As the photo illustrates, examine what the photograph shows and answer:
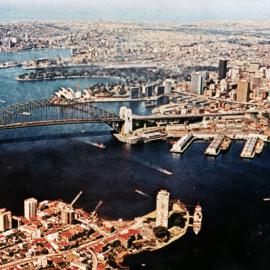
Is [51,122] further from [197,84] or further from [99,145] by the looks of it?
[197,84]

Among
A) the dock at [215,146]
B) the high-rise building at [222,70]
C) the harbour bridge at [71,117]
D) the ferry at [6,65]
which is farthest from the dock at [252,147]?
the ferry at [6,65]

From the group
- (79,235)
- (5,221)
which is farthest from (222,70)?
(5,221)

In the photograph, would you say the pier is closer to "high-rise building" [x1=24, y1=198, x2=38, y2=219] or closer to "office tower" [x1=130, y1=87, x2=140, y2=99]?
"high-rise building" [x1=24, y1=198, x2=38, y2=219]

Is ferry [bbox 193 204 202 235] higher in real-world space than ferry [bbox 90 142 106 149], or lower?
Answer: higher

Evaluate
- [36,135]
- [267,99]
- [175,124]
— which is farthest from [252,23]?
[36,135]

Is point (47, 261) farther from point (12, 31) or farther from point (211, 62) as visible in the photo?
point (12, 31)

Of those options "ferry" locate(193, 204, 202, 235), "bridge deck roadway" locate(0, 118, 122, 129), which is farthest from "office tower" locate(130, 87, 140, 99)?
"ferry" locate(193, 204, 202, 235)

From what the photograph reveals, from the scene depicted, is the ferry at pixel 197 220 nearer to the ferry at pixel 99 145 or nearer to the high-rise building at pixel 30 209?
the high-rise building at pixel 30 209
